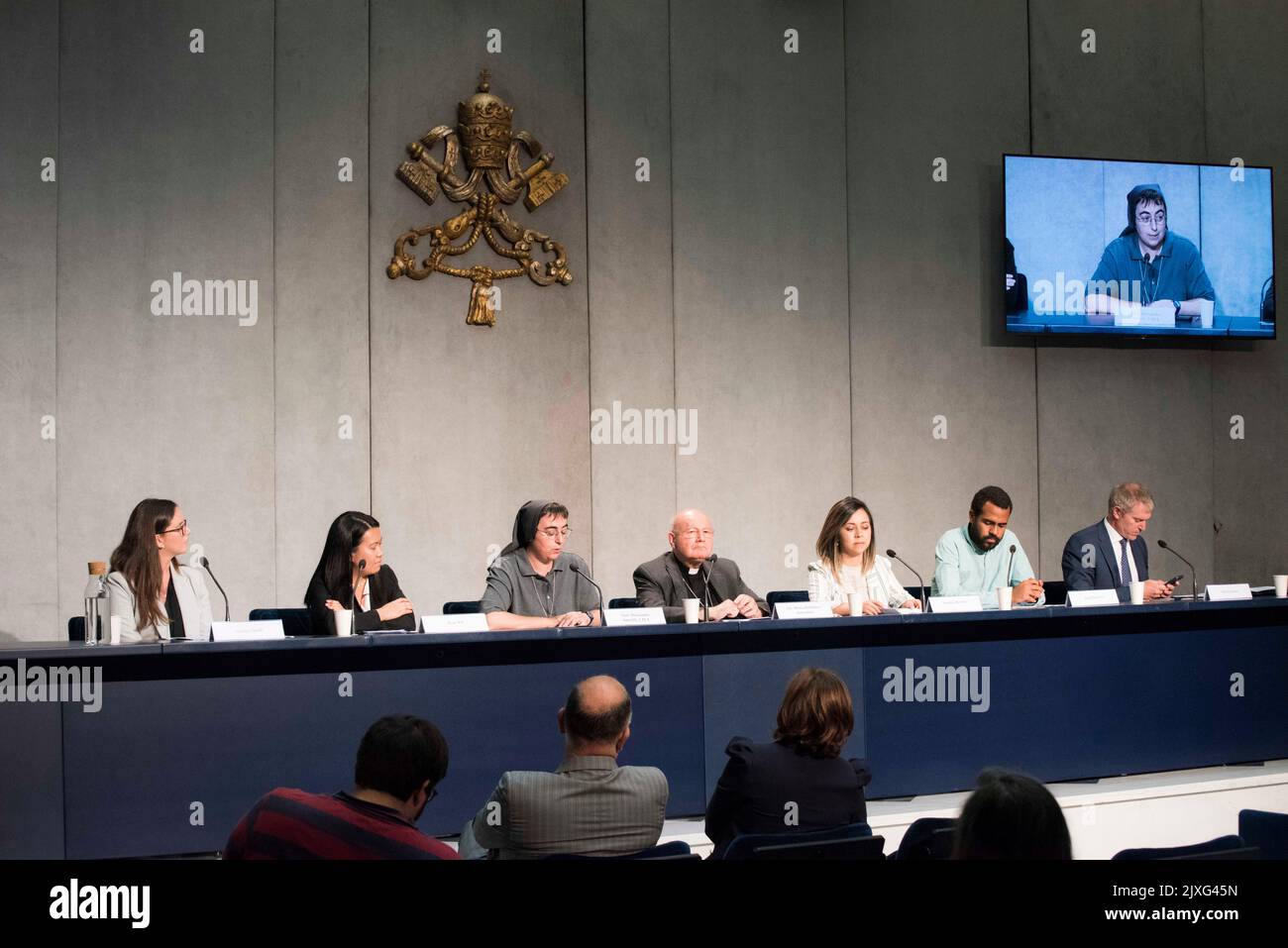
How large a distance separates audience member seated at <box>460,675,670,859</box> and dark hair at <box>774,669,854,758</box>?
471 mm

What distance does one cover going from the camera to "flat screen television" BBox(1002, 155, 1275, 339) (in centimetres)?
717

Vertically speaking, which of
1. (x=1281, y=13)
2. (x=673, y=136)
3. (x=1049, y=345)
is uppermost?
(x=1281, y=13)

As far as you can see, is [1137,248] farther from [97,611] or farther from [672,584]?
[97,611]

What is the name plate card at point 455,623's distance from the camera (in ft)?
14.1

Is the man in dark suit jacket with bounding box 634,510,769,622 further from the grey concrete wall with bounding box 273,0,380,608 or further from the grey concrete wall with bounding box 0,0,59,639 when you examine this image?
the grey concrete wall with bounding box 0,0,59,639

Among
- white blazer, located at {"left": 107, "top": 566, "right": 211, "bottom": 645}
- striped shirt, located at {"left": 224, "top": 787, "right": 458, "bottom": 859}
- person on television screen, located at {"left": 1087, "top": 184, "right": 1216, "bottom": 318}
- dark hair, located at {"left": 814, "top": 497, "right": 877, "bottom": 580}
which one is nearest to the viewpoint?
striped shirt, located at {"left": 224, "top": 787, "right": 458, "bottom": 859}

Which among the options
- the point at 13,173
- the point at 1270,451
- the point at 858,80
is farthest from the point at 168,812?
the point at 1270,451

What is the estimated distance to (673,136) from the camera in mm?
6875

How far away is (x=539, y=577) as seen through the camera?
4.95 meters

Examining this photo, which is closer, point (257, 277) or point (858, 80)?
point (257, 277)

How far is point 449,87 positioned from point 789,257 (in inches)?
77.7

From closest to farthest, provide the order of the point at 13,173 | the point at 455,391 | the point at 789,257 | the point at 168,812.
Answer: the point at 168,812 → the point at 13,173 → the point at 455,391 → the point at 789,257

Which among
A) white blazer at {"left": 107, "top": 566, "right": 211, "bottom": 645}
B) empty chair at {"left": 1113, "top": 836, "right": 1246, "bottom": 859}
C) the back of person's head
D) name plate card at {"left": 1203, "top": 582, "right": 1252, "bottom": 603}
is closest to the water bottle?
white blazer at {"left": 107, "top": 566, "right": 211, "bottom": 645}
